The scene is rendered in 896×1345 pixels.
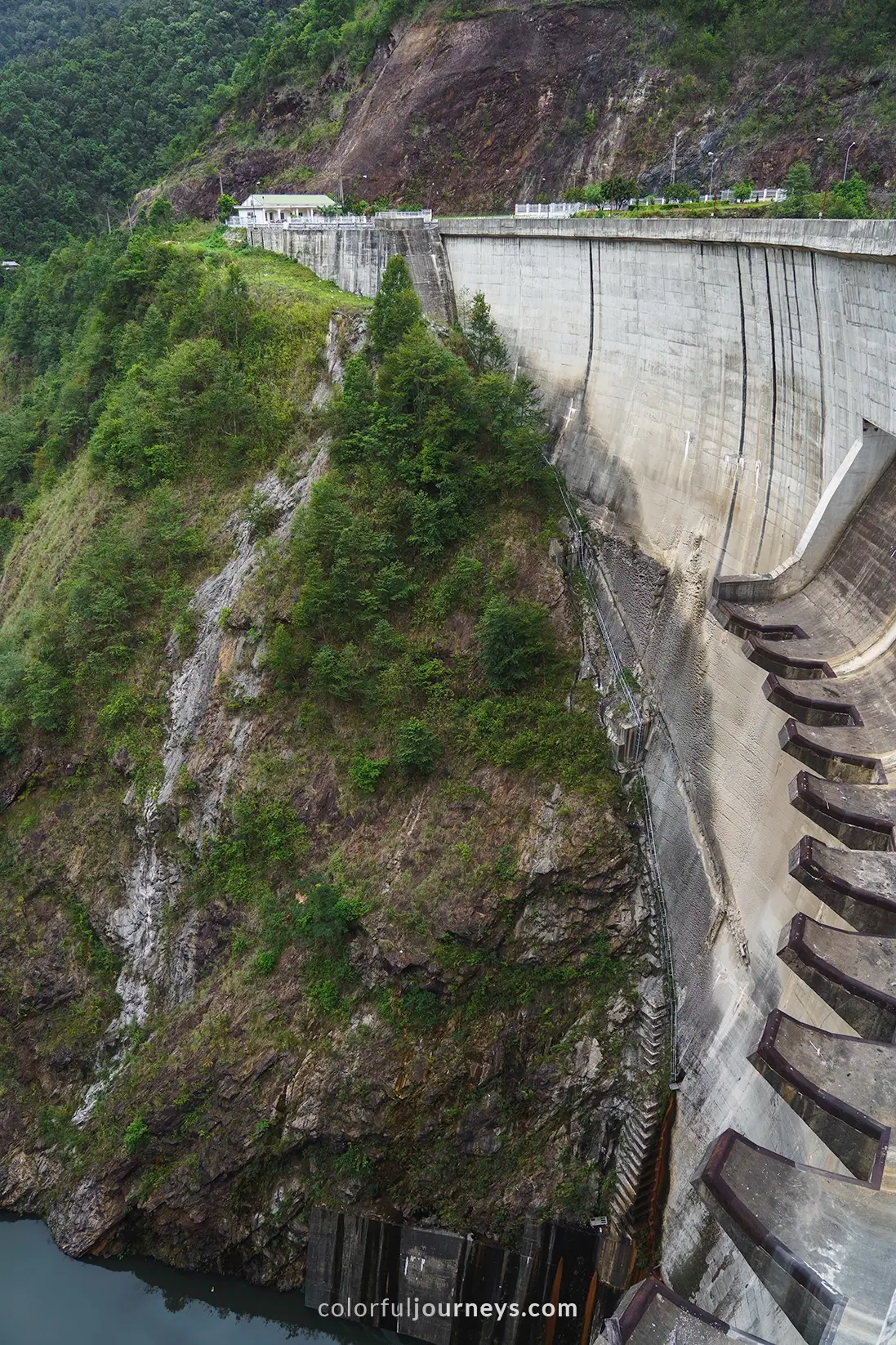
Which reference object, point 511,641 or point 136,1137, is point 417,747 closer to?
point 511,641

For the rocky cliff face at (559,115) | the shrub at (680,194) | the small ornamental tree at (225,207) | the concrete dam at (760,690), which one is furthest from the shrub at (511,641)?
the small ornamental tree at (225,207)

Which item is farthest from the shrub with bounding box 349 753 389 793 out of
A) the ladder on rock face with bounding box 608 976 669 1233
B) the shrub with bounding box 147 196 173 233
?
the shrub with bounding box 147 196 173 233

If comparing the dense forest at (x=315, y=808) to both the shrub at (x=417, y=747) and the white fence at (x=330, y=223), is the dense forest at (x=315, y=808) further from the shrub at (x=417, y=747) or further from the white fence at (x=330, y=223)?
the white fence at (x=330, y=223)

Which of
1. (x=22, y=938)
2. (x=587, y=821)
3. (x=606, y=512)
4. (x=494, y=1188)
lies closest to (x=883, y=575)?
(x=587, y=821)

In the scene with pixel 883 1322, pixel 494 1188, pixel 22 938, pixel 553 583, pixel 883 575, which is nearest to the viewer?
pixel 883 1322

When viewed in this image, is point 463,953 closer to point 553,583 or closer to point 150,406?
point 553,583

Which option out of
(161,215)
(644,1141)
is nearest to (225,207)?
(161,215)

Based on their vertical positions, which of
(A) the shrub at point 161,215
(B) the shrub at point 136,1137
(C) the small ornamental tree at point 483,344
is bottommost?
(B) the shrub at point 136,1137
